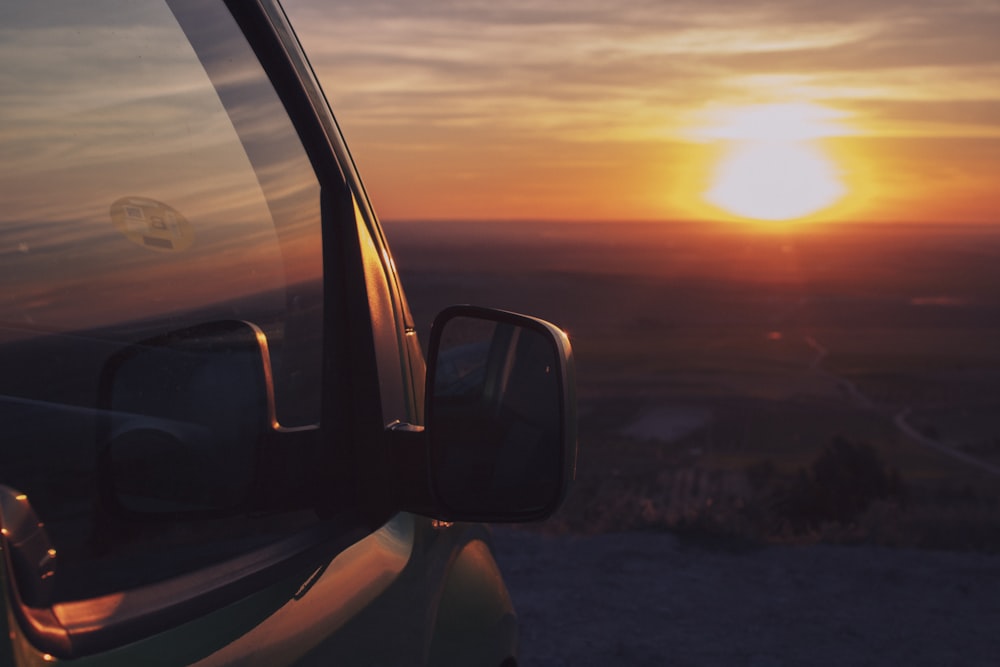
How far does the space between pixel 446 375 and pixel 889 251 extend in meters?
192

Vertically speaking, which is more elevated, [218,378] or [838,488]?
[218,378]

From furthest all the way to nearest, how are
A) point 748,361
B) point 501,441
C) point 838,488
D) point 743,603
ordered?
point 748,361 < point 838,488 < point 743,603 < point 501,441

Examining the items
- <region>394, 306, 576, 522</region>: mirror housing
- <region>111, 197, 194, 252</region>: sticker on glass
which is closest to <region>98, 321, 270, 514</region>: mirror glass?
<region>111, 197, 194, 252</region>: sticker on glass

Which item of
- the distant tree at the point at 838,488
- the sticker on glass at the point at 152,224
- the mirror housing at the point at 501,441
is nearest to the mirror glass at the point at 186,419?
the sticker on glass at the point at 152,224

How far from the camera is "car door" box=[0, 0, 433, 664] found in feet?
3.58

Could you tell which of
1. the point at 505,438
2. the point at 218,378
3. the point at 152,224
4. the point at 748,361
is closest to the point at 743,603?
the point at 505,438

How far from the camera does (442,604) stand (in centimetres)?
186

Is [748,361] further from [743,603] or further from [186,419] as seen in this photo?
[186,419]

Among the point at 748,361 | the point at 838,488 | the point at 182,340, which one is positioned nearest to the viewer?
the point at 182,340

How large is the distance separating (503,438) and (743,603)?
523 centimetres

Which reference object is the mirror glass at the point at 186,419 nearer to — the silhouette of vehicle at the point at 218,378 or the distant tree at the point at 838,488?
the silhouette of vehicle at the point at 218,378

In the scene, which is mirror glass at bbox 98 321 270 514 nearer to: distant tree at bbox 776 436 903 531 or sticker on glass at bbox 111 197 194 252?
sticker on glass at bbox 111 197 194 252

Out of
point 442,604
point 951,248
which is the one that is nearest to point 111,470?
point 442,604

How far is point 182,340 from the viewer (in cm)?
136
